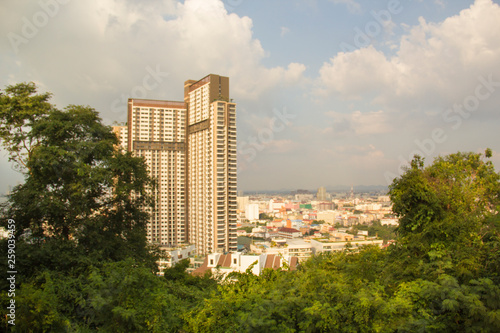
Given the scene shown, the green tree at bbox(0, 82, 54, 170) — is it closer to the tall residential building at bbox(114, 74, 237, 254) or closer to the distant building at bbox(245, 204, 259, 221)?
the tall residential building at bbox(114, 74, 237, 254)

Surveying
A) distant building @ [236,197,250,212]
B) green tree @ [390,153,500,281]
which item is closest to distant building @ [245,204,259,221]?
distant building @ [236,197,250,212]

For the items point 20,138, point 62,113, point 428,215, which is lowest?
point 428,215

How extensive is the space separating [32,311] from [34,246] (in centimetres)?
163

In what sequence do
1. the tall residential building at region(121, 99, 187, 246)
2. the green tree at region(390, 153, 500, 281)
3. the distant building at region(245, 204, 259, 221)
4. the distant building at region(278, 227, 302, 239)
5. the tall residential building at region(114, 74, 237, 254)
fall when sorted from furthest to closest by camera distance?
the distant building at region(245, 204, 259, 221) → the distant building at region(278, 227, 302, 239) → the tall residential building at region(121, 99, 187, 246) → the tall residential building at region(114, 74, 237, 254) → the green tree at region(390, 153, 500, 281)

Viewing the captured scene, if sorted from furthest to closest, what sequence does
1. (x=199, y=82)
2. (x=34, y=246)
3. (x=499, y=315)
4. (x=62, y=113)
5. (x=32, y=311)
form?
(x=199, y=82)
(x=62, y=113)
(x=34, y=246)
(x=32, y=311)
(x=499, y=315)

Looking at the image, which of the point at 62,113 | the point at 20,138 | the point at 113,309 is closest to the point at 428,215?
the point at 113,309

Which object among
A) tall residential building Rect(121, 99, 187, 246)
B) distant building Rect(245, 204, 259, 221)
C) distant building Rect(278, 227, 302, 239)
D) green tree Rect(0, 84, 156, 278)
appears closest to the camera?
green tree Rect(0, 84, 156, 278)

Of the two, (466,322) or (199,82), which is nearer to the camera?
(466,322)

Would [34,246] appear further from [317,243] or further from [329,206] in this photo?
[329,206]

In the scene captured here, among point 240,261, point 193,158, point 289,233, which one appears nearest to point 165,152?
point 193,158

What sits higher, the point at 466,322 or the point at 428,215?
the point at 428,215

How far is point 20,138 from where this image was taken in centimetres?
527

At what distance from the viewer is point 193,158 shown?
987 inches

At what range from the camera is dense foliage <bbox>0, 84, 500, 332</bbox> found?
2.67m
